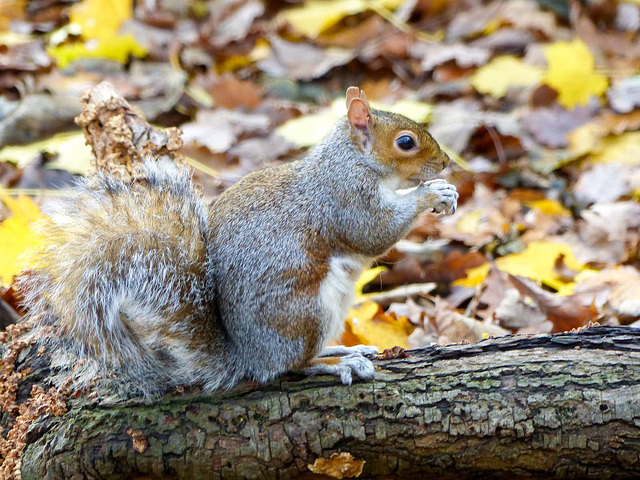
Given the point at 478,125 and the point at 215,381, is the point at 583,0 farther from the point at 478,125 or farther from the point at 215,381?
the point at 215,381

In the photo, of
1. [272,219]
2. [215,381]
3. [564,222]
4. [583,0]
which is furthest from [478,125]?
[215,381]

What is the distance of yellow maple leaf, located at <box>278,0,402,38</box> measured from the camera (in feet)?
15.1

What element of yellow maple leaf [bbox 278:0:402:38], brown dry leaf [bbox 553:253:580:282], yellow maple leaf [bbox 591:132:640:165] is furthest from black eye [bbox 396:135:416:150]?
yellow maple leaf [bbox 278:0:402:38]

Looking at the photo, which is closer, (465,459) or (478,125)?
(465,459)

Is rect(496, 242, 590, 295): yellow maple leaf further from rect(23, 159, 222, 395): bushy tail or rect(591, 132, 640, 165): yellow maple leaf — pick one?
rect(23, 159, 222, 395): bushy tail

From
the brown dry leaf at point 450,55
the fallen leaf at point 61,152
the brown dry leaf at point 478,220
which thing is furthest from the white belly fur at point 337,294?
the brown dry leaf at point 450,55

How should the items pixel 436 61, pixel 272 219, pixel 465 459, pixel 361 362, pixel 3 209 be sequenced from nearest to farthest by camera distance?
pixel 465 459 → pixel 361 362 → pixel 272 219 → pixel 3 209 → pixel 436 61

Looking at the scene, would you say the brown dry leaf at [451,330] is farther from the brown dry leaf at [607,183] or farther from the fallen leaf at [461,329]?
the brown dry leaf at [607,183]

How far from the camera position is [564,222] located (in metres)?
2.94

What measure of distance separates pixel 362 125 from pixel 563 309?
759 millimetres

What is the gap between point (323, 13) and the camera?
15.4ft

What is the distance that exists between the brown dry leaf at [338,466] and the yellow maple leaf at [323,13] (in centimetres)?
350

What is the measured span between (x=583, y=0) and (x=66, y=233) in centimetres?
370

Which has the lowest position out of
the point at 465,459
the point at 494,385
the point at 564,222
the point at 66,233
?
the point at 564,222
